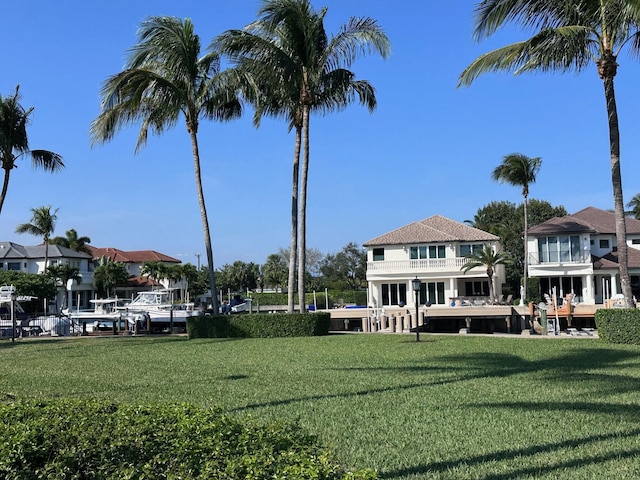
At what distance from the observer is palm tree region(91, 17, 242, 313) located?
2442cm

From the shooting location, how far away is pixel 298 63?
83.3ft

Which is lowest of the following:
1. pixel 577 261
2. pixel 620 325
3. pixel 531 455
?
pixel 531 455

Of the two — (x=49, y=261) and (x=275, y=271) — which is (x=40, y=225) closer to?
(x=49, y=261)

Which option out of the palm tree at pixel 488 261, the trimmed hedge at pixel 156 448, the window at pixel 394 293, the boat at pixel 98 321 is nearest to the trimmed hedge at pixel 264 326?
the boat at pixel 98 321

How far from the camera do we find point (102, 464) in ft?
14.9

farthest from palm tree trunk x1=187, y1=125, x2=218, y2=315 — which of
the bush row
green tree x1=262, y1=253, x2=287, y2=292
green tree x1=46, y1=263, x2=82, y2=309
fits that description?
green tree x1=262, y1=253, x2=287, y2=292

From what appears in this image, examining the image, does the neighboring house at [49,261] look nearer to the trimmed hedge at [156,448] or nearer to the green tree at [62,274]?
the green tree at [62,274]

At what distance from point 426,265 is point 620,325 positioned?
2899 centimetres

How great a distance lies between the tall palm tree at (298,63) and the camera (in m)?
24.2

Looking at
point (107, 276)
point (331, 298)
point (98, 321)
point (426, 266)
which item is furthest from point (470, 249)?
point (107, 276)

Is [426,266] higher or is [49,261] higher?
[49,261]

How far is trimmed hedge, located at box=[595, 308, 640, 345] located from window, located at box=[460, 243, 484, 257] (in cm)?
2875

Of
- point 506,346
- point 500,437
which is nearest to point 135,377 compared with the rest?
point 500,437

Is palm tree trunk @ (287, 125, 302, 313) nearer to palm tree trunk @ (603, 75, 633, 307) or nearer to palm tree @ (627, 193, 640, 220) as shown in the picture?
palm tree trunk @ (603, 75, 633, 307)
